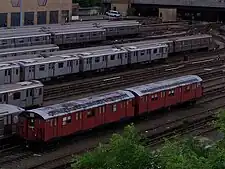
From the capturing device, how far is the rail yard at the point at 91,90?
23297mm

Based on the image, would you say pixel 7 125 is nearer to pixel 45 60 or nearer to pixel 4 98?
pixel 4 98

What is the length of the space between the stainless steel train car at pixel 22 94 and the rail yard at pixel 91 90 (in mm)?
49

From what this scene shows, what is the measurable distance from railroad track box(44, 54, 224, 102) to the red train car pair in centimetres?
657

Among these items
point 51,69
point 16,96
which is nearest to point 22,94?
point 16,96

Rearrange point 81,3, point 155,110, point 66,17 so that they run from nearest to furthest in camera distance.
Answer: point 155,110 < point 66,17 < point 81,3

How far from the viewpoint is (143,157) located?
13.5 m

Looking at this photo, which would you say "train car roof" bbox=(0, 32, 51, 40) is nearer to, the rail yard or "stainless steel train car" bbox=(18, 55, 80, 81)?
the rail yard

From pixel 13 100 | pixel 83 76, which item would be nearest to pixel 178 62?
pixel 83 76

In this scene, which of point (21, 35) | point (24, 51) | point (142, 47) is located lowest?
point (24, 51)

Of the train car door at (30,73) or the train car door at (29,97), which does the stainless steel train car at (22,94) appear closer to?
the train car door at (29,97)

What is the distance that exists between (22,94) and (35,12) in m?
37.1

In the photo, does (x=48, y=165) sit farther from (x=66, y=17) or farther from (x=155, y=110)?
(x=66, y=17)

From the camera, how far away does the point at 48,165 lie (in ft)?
71.4

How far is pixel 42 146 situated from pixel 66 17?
48.3m
